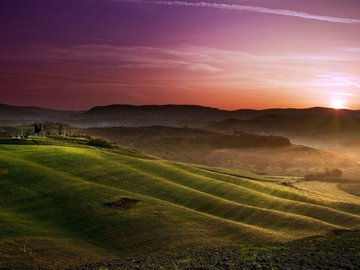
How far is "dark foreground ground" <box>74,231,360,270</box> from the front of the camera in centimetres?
4322

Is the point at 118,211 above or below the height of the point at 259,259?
below

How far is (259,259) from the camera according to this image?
4603 centimetres

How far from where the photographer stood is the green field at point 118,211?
57812mm

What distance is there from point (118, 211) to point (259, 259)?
3160cm

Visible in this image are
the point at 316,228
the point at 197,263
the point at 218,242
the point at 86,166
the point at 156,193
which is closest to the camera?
the point at 197,263

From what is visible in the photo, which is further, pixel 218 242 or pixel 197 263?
pixel 218 242

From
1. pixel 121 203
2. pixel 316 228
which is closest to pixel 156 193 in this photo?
pixel 121 203

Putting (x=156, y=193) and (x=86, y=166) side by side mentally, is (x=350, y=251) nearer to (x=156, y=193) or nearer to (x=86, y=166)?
(x=156, y=193)

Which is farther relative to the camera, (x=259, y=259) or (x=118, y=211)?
(x=118, y=211)

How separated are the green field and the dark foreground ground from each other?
30.1 feet

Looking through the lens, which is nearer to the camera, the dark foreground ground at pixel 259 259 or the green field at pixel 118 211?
the dark foreground ground at pixel 259 259

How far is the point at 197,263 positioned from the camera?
148ft

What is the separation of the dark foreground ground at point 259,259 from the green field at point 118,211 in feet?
30.1

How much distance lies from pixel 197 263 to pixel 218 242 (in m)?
20.1
